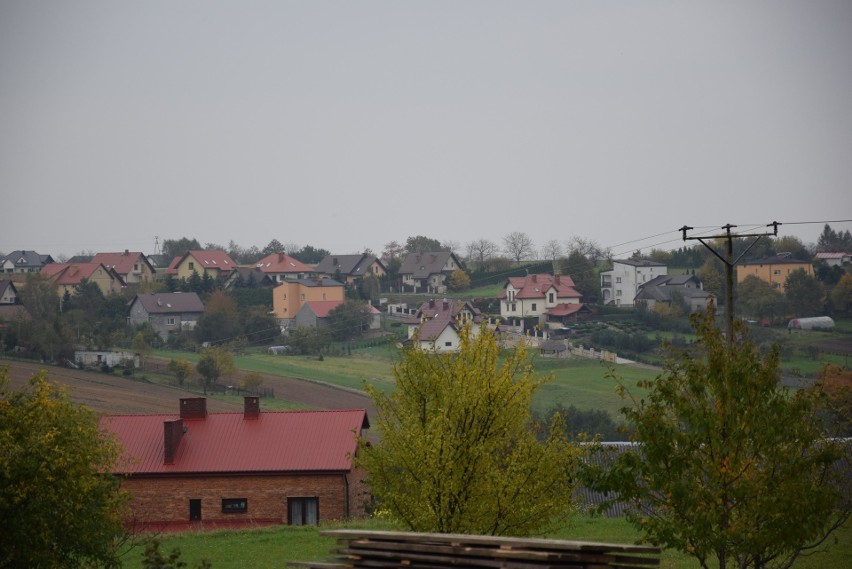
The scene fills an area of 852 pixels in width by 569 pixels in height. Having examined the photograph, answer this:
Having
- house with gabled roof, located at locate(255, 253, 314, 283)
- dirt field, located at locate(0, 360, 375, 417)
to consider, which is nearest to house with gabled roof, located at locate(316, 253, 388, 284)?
house with gabled roof, located at locate(255, 253, 314, 283)

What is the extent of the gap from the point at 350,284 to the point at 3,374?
4418 inches

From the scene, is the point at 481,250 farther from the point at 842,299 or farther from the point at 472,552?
the point at 472,552

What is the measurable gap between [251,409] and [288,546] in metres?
9.78

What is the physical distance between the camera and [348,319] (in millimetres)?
109250

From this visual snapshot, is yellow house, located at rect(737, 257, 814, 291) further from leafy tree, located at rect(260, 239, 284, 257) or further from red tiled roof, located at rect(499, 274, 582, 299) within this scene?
leafy tree, located at rect(260, 239, 284, 257)

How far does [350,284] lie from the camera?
134375mm

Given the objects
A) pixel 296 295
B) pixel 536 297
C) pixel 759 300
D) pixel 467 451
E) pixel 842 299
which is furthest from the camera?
pixel 296 295

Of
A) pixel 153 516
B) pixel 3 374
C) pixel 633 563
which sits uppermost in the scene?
A: pixel 3 374

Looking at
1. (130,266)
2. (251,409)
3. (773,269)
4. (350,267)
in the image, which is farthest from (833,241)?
(251,409)

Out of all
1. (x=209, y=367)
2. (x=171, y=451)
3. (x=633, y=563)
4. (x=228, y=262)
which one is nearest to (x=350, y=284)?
(x=228, y=262)

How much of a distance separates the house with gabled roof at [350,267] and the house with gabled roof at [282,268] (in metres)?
2.08

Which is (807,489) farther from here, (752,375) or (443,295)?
(443,295)

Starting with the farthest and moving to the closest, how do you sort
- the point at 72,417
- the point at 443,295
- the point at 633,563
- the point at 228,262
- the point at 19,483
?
the point at 228,262 < the point at 443,295 < the point at 72,417 < the point at 19,483 < the point at 633,563

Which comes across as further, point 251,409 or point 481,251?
point 481,251
